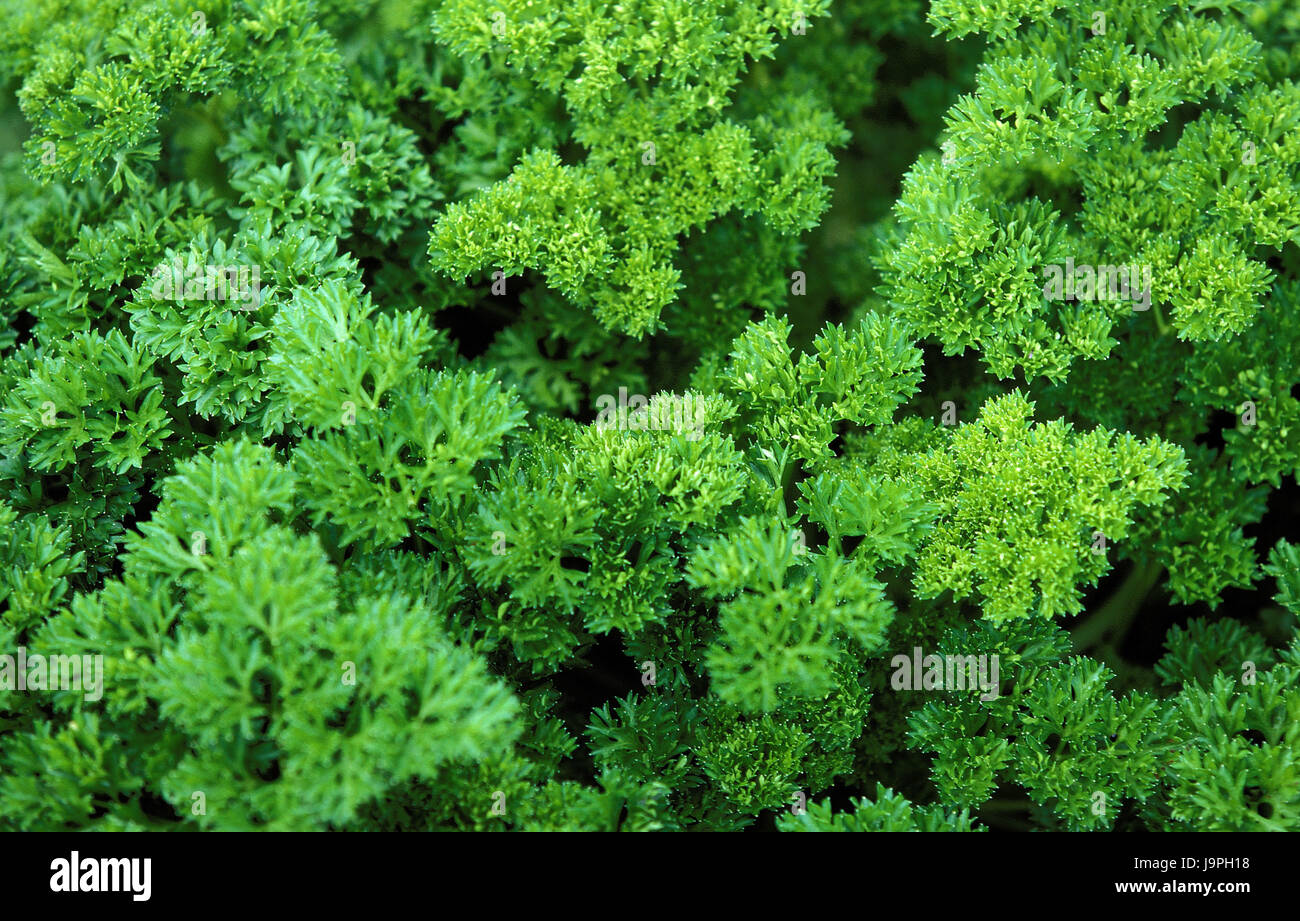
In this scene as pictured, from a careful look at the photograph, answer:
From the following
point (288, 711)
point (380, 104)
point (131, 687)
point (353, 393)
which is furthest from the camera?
point (380, 104)

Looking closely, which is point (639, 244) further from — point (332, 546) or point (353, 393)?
point (332, 546)

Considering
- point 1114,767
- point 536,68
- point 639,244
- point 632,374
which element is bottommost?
point 1114,767

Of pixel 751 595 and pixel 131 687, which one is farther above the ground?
pixel 751 595

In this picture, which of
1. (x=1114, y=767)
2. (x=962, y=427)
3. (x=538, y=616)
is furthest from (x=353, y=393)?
(x=1114, y=767)

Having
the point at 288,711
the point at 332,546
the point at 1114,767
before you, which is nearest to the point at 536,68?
the point at 332,546

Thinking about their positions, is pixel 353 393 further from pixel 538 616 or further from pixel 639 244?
pixel 639 244

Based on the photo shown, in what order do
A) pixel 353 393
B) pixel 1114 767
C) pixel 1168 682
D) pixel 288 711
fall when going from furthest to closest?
pixel 1168 682, pixel 1114 767, pixel 353 393, pixel 288 711

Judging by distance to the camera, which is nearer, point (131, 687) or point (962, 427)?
point (131, 687)
